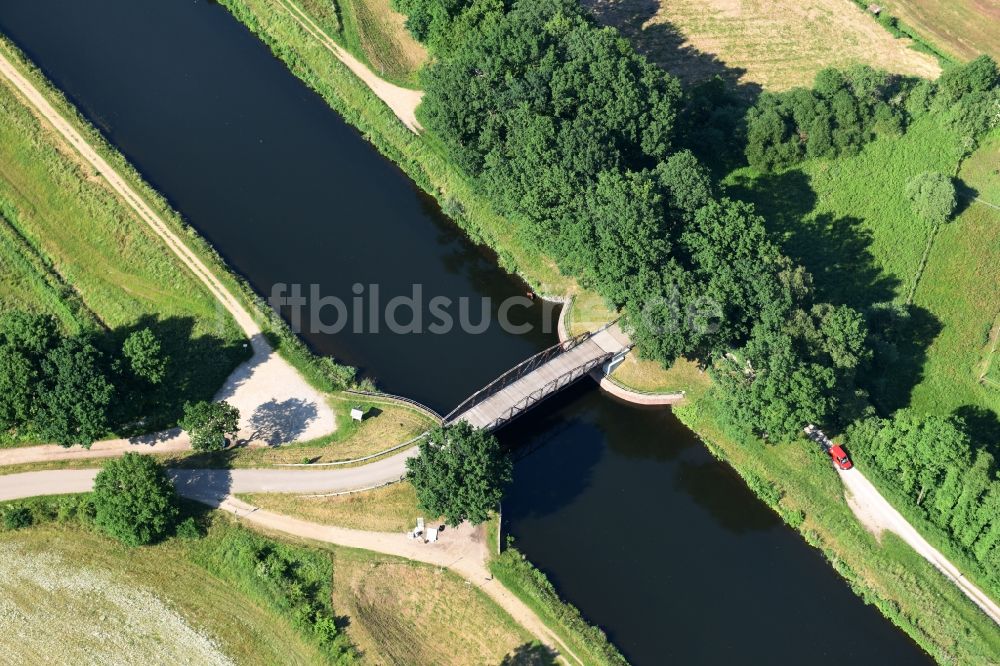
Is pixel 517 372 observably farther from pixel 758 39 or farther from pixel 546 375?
pixel 758 39

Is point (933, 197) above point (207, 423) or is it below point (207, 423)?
above

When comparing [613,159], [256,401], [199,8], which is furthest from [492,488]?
[199,8]

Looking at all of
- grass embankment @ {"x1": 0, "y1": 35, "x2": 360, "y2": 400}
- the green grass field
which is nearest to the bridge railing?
grass embankment @ {"x1": 0, "y1": 35, "x2": 360, "y2": 400}

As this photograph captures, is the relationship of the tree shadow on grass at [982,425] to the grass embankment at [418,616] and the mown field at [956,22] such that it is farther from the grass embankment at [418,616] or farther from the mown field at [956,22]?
the mown field at [956,22]

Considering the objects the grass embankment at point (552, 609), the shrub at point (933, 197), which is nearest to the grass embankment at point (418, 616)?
the grass embankment at point (552, 609)

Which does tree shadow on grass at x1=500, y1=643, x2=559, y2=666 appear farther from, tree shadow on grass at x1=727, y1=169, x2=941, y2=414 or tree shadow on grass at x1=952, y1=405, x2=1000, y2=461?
tree shadow on grass at x1=952, y1=405, x2=1000, y2=461

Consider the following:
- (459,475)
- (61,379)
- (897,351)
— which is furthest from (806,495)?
(61,379)

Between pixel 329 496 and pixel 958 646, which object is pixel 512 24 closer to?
pixel 329 496
